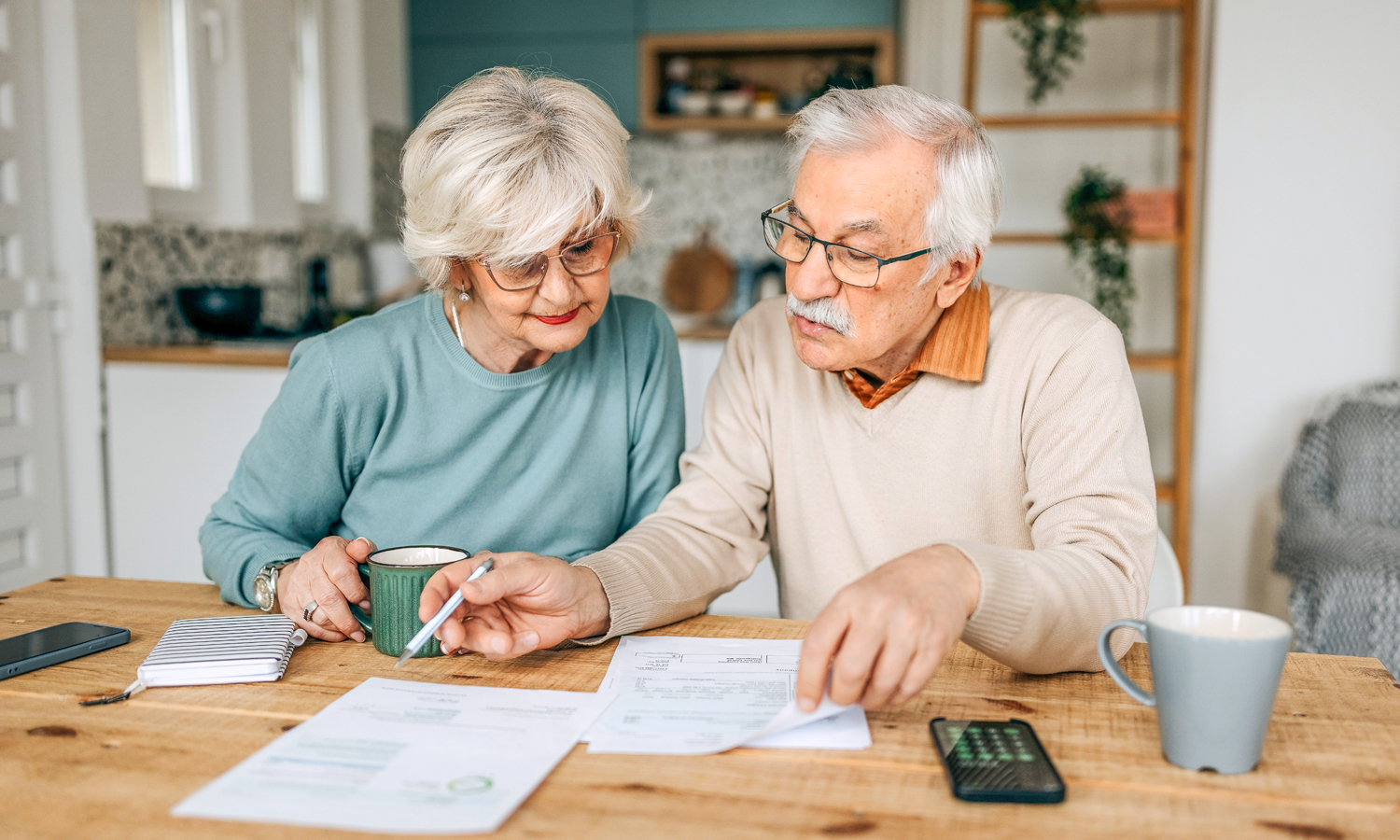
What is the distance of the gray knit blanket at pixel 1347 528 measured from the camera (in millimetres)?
2008

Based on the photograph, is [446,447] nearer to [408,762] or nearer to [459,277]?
[459,277]

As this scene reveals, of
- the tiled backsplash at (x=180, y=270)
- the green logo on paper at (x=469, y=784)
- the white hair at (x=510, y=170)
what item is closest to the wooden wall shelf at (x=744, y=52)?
the tiled backsplash at (x=180, y=270)

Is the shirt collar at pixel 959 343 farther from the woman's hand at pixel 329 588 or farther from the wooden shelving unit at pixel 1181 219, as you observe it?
the wooden shelving unit at pixel 1181 219

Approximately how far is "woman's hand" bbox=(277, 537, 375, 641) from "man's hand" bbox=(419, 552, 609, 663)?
13 cm

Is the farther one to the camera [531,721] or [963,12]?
[963,12]

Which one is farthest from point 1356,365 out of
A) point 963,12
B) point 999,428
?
point 999,428

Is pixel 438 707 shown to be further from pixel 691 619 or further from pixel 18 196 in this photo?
pixel 18 196

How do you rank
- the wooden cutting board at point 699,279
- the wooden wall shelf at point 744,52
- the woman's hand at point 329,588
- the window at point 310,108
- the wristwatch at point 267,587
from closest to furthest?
the woman's hand at point 329,588, the wristwatch at point 267,587, the window at point 310,108, the wooden wall shelf at point 744,52, the wooden cutting board at point 699,279

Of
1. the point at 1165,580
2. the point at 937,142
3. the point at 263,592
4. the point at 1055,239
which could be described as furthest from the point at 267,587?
the point at 1055,239

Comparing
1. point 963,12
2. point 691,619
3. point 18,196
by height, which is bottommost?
point 691,619

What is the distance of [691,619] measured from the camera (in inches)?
44.0

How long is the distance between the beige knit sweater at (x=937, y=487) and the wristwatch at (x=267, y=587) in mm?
334

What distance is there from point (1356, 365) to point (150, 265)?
310 cm

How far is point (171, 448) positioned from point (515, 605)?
190cm
